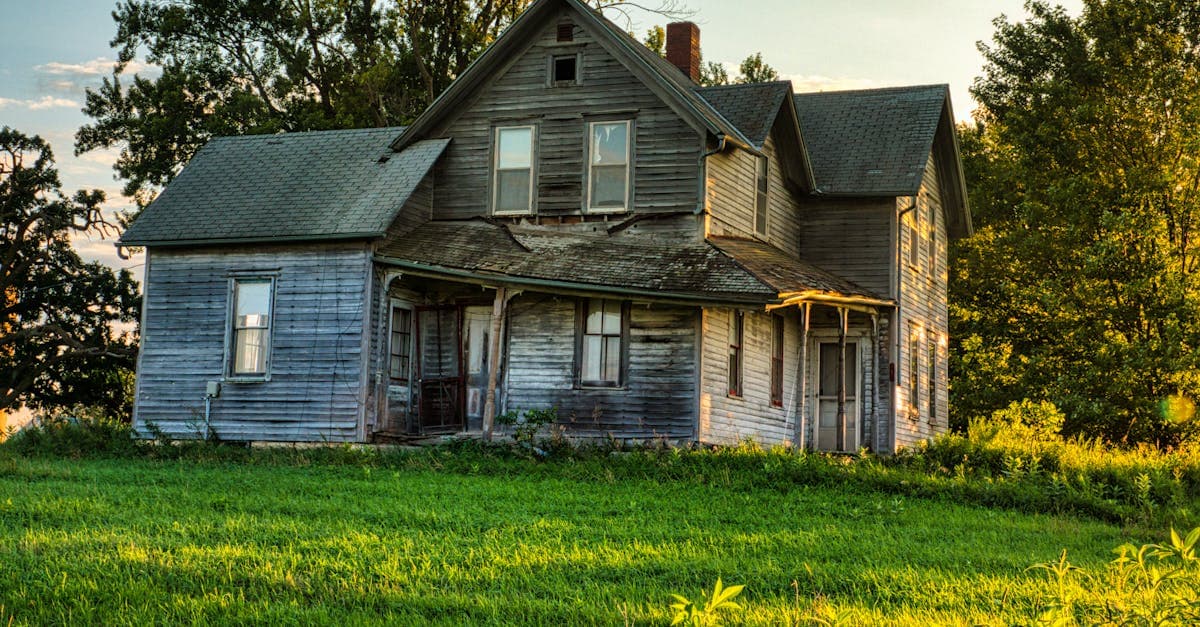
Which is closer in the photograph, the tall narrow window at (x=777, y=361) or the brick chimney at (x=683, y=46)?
the tall narrow window at (x=777, y=361)

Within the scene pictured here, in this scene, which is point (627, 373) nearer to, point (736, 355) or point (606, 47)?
point (736, 355)

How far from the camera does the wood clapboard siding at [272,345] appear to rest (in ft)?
77.5

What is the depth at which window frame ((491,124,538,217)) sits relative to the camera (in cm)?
2514

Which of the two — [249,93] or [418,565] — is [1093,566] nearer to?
[418,565]

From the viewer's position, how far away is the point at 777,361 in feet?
84.8

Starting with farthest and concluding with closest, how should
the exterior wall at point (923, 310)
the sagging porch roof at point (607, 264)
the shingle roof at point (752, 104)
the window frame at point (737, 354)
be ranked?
the exterior wall at point (923, 310) < the shingle roof at point (752, 104) < the window frame at point (737, 354) < the sagging porch roof at point (607, 264)

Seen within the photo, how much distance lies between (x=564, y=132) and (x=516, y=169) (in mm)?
1161

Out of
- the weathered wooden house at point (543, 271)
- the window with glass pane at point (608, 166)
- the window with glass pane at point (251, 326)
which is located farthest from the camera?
the window with glass pane at point (608, 166)

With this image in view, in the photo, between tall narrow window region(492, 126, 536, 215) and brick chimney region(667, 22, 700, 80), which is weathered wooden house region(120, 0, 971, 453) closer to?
tall narrow window region(492, 126, 536, 215)

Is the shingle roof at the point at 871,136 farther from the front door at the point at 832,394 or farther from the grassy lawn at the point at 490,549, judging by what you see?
the grassy lawn at the point at 490,549

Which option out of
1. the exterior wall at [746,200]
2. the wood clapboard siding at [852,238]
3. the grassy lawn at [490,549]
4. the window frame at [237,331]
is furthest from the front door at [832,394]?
the window frame at [237,331]

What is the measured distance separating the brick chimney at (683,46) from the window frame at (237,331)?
35.0 feet

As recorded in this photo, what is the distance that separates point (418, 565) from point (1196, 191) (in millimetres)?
24757

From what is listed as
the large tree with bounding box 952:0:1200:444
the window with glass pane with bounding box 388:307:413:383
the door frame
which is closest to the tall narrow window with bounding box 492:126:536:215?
the window with glass pane with bounding box 388:307:413:383
